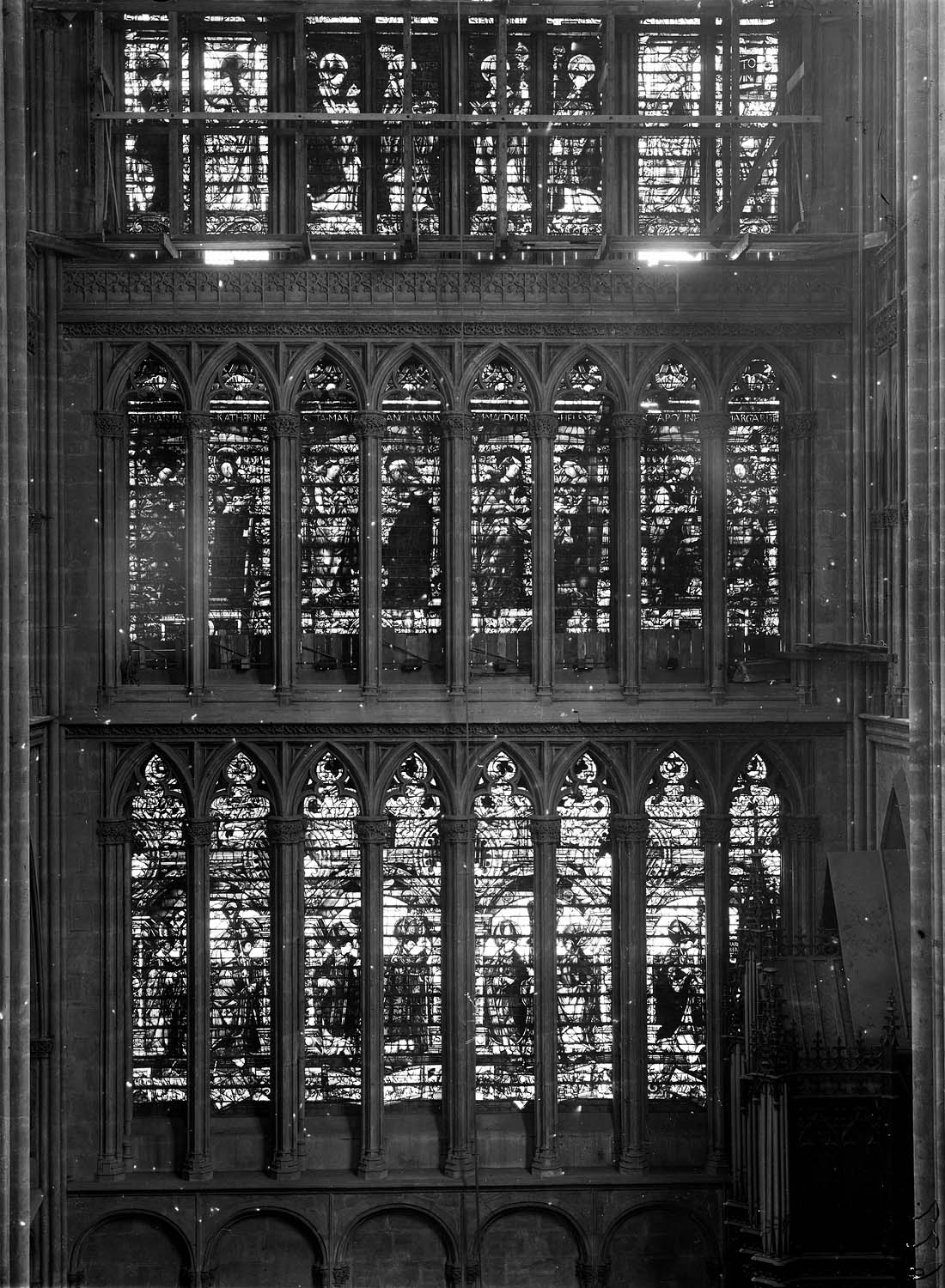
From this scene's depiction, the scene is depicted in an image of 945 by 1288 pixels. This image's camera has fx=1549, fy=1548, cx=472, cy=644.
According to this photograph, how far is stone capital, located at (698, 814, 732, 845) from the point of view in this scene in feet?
53.1

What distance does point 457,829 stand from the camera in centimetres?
1602

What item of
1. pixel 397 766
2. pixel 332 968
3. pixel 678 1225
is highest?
pixel 397 766

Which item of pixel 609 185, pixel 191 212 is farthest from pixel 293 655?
pixel 609 185

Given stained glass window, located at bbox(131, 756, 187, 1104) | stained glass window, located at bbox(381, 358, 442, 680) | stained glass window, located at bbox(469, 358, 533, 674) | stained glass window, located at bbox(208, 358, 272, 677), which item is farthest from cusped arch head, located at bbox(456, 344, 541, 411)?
stained glass window, located at bbox(131, 756, 187, 1104)

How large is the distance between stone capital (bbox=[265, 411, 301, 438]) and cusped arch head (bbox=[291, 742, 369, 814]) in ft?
10.6

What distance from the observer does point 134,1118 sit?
1614 centimetres

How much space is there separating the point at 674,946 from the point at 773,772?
211 centimetres

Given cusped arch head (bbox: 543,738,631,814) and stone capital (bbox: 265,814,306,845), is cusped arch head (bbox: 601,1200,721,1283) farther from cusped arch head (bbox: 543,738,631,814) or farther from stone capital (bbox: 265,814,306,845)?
stone capital (bbox: 265,814,306,845)

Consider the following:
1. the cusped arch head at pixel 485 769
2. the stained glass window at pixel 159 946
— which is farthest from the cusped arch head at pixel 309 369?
the stained glass window at pixel 159 946

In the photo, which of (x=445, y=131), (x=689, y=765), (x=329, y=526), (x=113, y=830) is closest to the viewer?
(x=445, y=131)

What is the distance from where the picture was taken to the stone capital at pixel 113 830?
15953mm

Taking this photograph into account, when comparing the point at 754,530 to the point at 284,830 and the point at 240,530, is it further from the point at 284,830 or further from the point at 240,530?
the point at 284,830

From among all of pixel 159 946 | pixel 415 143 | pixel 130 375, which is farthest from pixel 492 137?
pixel 159 946

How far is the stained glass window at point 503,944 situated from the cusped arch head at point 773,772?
210 centimetres
